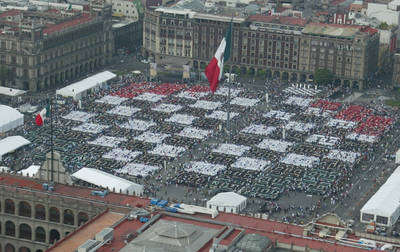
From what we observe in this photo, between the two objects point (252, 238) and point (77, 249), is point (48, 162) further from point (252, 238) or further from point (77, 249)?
point (252, 238)

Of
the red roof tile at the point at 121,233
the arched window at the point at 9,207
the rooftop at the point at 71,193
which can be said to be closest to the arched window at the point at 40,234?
the arched window at the point at 9,207

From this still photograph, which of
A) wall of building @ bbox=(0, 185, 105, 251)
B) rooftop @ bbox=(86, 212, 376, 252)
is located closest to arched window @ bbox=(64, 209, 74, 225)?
wall of building @ bbox=(0, 185, 105, 251)

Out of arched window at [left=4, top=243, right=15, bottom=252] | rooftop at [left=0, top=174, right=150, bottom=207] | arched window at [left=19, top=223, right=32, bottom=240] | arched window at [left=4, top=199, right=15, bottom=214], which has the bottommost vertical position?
arched window at [left=4, top=243, right=15, bottom=252]

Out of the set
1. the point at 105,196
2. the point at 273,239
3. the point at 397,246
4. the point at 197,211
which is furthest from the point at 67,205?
the point at 397,246

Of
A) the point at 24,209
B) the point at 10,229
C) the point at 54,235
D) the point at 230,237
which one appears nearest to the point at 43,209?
the point at 24,209

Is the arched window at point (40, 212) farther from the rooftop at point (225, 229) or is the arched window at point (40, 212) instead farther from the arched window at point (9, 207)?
the rooftop at point (225, 229)

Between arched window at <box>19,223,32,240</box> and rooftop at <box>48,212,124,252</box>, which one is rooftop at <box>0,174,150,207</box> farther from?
arched window at <box>19,223,32,240</box>
